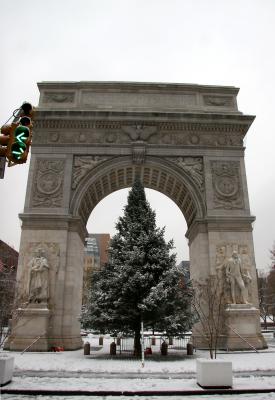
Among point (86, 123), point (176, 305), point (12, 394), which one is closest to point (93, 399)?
point (12, 394)

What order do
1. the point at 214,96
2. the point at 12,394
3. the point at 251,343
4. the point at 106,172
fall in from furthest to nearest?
the point at 214,96
the point at 106,172
the point at 251,343
the point at 12,394

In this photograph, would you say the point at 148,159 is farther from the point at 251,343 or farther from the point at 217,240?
the point at 251,343

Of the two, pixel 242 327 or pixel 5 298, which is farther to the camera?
pixel 5 298

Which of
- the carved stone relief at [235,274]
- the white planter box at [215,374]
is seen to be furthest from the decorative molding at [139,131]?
the white planter box at [215,374]

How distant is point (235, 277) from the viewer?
2052cm

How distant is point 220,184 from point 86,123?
9.33 metres

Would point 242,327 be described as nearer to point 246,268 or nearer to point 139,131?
point 246,268

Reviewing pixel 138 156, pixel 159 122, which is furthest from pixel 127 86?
pixel 138 156

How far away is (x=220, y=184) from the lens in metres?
23.4

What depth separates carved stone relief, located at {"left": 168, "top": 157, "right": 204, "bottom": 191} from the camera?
77.4ft

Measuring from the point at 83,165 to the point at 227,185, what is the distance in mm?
9053

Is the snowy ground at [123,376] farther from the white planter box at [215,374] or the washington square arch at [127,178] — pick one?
the washington square arch at [127,178]

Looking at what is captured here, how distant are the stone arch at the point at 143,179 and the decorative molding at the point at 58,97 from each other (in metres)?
5.35

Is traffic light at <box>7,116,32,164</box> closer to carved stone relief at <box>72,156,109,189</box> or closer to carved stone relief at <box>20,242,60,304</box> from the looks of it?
carved stone relief at <box>20,242,60,304</box>
